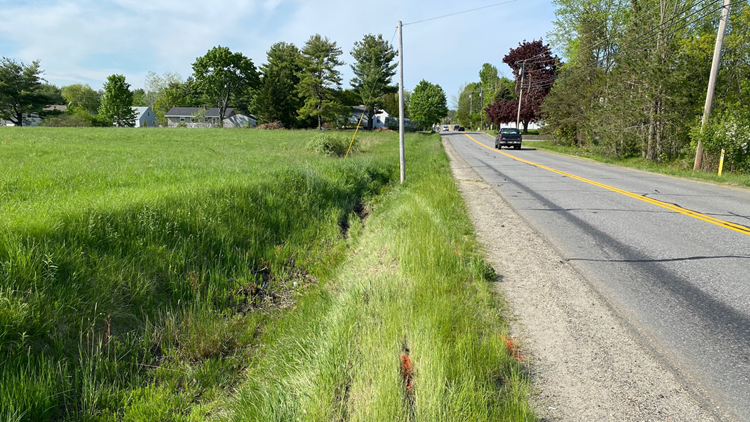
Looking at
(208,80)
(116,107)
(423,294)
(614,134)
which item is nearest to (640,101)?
(614,134)

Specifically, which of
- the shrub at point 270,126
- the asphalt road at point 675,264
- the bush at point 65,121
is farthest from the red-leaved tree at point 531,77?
the bush at point 65,121

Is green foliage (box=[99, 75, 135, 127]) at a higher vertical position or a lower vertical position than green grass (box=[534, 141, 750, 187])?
higher

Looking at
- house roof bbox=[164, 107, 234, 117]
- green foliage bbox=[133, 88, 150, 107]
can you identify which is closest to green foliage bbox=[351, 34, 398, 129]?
house roof bbox=[164, 107, 234, 117]

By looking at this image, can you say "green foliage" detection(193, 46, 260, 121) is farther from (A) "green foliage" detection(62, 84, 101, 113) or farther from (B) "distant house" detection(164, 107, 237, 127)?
(A) "green foliage" detection(62, 84, 101, 113)

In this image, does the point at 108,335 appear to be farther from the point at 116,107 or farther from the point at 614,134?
the point at 116,107

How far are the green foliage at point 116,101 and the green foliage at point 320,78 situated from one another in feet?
135

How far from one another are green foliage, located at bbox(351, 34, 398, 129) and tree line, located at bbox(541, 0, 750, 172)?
1299 inches

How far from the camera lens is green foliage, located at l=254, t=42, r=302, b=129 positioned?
200 feet

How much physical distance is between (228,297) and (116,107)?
86461 millimetres

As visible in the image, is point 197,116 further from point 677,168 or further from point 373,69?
point 677,168

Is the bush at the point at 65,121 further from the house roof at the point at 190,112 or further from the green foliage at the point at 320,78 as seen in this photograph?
the green foliage at the point at 320,78

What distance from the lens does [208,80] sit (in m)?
71.9

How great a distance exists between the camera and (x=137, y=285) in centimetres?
457

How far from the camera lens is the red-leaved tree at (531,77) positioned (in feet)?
171
